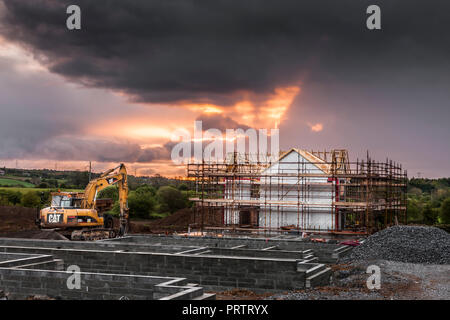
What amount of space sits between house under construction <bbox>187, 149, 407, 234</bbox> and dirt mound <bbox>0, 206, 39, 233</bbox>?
15.0 m

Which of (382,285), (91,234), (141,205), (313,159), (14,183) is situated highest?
(313,159)

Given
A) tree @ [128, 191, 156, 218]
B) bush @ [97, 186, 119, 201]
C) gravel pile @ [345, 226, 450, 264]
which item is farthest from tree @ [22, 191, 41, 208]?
gravel pile @ [345, 226, 450, 264]

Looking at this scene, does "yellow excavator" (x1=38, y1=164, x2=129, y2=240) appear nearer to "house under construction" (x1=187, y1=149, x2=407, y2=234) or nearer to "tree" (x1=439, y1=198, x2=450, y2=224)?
"house under construction" (x1=187, y1=149, x2=407, y2=234)

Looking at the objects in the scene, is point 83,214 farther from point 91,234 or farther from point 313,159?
point 313,159

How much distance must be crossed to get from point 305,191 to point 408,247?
406 inches

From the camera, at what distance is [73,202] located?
26016 mm

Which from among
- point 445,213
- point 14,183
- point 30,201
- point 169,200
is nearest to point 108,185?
point 30,201

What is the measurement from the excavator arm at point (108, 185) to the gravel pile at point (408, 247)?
1367 centimetres

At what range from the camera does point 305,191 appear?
94.5 ft

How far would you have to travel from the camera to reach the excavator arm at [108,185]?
26.1 meters

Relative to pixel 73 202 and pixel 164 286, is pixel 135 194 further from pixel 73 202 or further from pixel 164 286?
pixel 164 286
